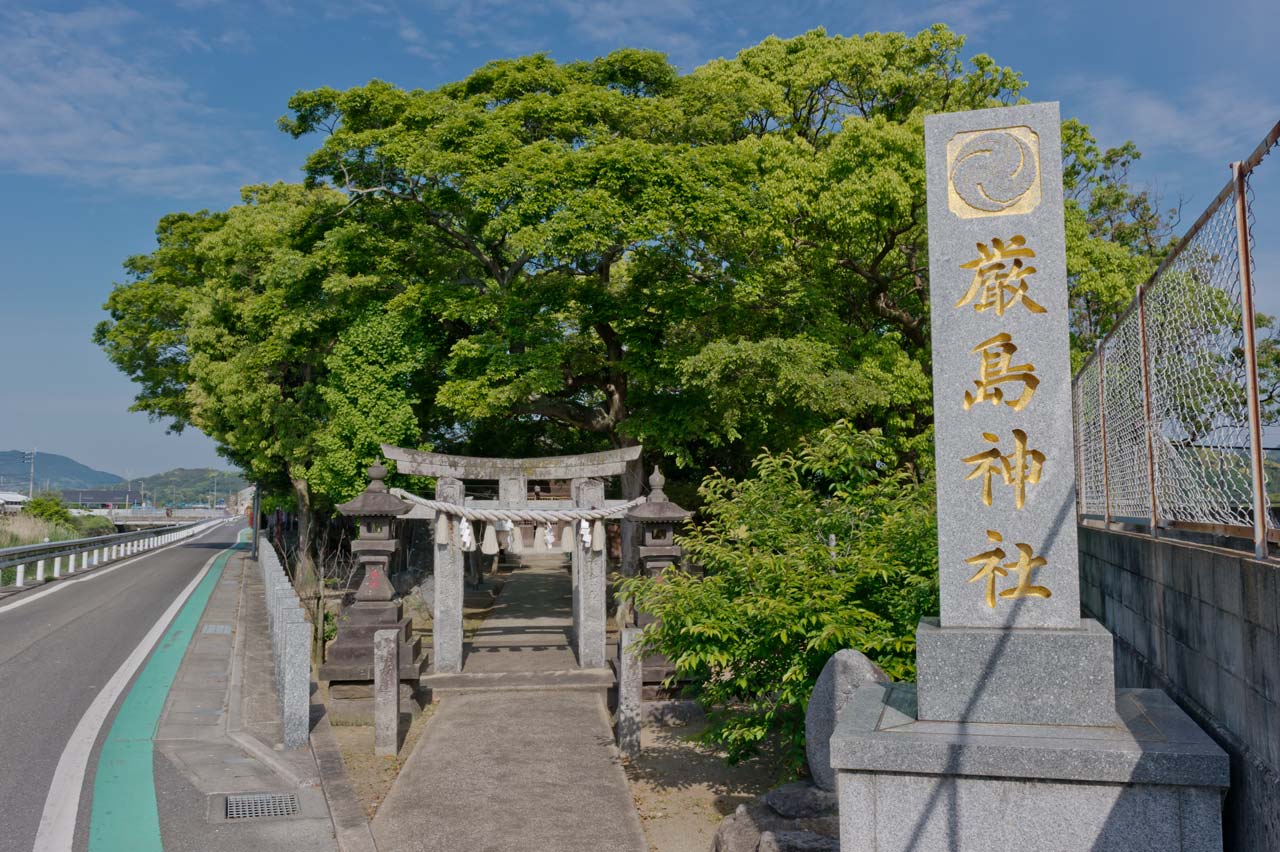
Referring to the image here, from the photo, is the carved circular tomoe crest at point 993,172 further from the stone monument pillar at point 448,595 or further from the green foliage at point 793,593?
the stone monument pillar at point 448,595

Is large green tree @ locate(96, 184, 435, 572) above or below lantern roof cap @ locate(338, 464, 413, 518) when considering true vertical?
above

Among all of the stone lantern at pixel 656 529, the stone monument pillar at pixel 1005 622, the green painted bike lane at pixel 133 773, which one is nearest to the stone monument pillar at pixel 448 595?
the stone lantern at pixel 656 529

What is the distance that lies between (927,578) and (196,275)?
34383mm

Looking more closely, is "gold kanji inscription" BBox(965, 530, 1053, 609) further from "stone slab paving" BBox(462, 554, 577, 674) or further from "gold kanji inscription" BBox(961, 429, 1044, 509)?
"stone slab paving" BBox(462, 554, 577, 674)

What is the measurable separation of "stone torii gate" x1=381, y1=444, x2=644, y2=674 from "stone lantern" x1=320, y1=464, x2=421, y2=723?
1.20 m

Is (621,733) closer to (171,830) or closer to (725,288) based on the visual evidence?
(171,830)

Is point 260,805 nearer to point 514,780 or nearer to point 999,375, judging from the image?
point 514,780

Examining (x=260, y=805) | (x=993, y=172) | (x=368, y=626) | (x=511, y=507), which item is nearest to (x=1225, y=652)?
(x=993, y=172)

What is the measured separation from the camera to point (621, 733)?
10320mm

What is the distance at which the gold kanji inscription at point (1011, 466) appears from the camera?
551 cm

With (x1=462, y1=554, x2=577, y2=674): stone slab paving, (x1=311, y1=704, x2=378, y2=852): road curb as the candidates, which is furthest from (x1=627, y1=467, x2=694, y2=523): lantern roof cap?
(x1=311, y1=704, x2=378, y2=852): road curb

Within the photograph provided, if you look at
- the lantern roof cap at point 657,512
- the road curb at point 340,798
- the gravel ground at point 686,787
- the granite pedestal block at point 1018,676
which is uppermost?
the lantern roof cap at point 657,512

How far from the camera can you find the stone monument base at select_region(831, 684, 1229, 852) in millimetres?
4367

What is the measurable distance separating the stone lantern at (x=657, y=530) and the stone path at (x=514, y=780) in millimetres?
2204
